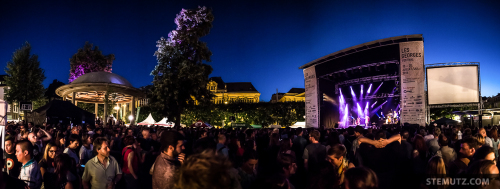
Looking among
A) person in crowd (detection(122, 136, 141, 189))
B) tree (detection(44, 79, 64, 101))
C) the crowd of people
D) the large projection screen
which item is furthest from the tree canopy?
the large projection screen

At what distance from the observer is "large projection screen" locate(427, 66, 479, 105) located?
20594mm

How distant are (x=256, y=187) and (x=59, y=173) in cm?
316

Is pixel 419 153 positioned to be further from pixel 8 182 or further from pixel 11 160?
pixel 11 160

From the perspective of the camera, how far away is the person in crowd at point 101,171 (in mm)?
4766

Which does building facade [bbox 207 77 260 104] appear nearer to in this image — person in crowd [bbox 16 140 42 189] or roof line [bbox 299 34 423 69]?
roof line [bbox 299 34 423 69]

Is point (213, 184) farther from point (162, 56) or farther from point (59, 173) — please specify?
point (162, 56)

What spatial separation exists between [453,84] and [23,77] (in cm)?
3983

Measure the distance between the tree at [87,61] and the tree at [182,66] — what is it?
1086 inches

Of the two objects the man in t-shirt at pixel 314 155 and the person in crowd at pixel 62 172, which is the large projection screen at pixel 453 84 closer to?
the man in t-shirt at pixel 314 155

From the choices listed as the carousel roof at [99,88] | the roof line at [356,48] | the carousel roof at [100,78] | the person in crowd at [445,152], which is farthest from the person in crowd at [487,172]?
the carousel roof at [100,78]

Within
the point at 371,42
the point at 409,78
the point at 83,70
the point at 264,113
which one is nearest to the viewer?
the point at 409,78

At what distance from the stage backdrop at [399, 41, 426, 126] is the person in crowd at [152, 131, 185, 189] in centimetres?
1856

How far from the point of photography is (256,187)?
3164 millimetres

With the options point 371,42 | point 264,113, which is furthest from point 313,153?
point 264,113
